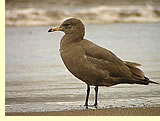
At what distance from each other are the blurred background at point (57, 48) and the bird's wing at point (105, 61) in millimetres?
348

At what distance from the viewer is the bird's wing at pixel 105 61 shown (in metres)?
4.69

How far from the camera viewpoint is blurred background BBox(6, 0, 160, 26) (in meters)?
9.14

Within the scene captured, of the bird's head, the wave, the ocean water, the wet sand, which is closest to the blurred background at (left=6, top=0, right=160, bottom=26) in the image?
the wave

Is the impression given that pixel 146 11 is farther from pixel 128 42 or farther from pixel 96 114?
pixel 96 114

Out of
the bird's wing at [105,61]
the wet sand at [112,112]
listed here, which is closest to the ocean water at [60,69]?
the wet sand at [112,112]

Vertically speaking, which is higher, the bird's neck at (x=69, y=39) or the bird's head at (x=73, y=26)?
the bird's head at (x=73, y=26)

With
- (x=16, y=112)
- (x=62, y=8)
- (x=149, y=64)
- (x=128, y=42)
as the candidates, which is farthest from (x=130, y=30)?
(x=16, y=112)

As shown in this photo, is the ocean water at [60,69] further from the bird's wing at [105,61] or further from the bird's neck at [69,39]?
the bird's neck at [69,39]

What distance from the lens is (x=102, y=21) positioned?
30.6 ft

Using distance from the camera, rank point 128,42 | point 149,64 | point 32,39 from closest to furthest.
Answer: point 149,64, point 128,42, point 32,39

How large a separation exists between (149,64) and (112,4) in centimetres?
328

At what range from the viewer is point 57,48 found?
303 inches

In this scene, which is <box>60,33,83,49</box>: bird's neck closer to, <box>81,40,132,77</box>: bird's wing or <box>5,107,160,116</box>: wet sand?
<box>81,40,132,77</box>: bird's wing

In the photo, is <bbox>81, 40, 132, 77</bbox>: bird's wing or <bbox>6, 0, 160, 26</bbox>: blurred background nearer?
<bbox>81, 40, 132, 77</bbox>: bird's wing
